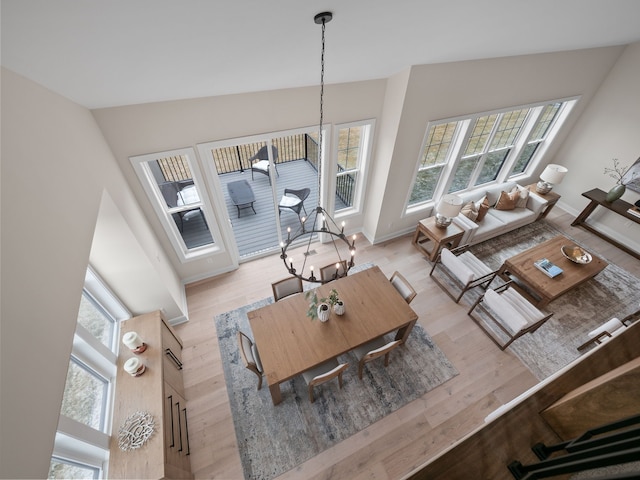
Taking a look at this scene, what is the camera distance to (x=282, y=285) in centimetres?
394

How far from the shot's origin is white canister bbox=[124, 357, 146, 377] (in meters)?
2.72

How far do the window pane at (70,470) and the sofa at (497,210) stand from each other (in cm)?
573

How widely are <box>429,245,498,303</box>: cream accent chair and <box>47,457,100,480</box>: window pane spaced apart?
4.65 meters

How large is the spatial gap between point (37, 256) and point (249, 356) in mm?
2232

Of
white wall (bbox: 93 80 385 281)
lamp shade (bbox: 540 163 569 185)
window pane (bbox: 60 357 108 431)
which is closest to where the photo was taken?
window pane (bbox: 60 357 108 431)

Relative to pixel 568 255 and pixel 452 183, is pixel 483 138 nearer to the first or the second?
pixel 452 183

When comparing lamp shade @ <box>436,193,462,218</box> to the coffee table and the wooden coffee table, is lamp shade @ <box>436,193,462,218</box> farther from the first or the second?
the coffee table

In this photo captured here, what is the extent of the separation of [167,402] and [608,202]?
7.96 m

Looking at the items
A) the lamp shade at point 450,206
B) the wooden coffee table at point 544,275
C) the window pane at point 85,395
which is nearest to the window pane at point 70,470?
the window pane at point 85,395

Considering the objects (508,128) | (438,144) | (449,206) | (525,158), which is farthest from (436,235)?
(525,158)

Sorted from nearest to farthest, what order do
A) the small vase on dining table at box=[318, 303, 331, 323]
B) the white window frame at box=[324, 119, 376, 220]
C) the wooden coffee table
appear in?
the small vase on dining table at box=[318, 303, 331, 323], the white window frame at box=[324, 119, 376, 220], the wooden coffee table

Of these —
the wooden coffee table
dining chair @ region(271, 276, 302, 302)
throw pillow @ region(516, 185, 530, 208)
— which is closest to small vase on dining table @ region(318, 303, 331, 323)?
dining chair @ region(271, 276, 302, 302)

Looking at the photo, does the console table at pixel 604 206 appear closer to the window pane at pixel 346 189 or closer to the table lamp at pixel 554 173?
the table lamp at pixel 554 173

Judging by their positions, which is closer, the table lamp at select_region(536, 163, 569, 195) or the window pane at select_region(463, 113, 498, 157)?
the window pane at select_region(463, 113, 498, 157)
